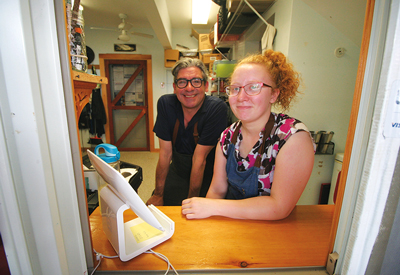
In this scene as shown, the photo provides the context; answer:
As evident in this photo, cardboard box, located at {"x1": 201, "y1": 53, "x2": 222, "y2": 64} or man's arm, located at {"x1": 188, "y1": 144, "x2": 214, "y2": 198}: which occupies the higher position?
cardboard box, located at {"x1": 201, "y1": 53, "x2": 222, "y2": 64}

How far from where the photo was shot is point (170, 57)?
3914 mm

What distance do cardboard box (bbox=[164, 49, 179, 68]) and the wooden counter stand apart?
370 cm

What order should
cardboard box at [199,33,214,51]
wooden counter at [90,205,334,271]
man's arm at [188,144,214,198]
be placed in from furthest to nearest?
cardboard box at [199,33,214,51]
man's arm at [188,144,214,198]
wooden counter at [90,205,334,271]

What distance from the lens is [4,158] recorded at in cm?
34

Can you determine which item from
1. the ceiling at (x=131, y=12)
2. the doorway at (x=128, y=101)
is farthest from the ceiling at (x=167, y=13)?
the doorway at (x=128, y=101)

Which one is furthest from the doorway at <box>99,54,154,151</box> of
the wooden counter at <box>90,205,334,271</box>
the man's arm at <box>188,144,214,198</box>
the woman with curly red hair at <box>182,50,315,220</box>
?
the wooden counter at <box>90,205,334,271</box>

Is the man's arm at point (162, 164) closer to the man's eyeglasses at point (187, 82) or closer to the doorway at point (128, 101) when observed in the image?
the man's eyeglasses at point (187, 82)

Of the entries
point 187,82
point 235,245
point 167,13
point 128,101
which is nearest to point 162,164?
point 187,82

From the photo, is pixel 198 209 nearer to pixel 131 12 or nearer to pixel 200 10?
pixel 200 10

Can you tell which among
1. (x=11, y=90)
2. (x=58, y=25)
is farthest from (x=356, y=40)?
(x=11, y=90)

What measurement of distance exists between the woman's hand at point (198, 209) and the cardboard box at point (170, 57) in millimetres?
3646

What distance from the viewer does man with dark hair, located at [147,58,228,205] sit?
1.50m

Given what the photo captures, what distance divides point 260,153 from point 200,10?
3022 millimetres

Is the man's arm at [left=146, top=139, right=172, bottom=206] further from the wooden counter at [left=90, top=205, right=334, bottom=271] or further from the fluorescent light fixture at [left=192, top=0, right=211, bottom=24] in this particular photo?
the fluorescent light fixture at [left=192, top=0, right=211, bottom=24]
